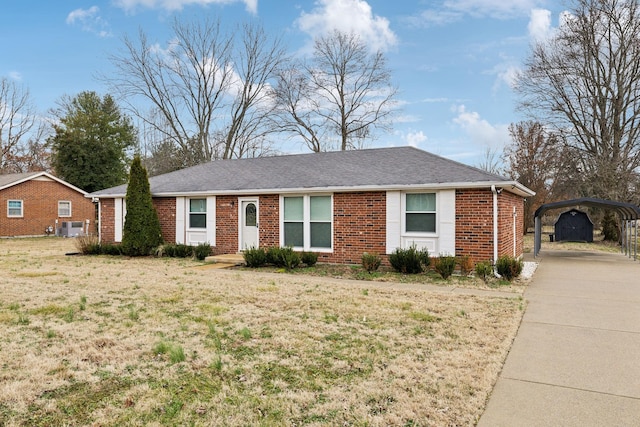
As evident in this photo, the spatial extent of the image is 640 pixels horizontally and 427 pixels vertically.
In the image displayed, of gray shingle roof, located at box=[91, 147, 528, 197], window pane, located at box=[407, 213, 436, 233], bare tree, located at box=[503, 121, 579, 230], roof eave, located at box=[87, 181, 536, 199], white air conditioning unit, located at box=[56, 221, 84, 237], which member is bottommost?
white air conditioning unit, located at box=[56, 221, 84, 237]

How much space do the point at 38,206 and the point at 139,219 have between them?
56.7ft

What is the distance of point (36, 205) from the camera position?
2689cm

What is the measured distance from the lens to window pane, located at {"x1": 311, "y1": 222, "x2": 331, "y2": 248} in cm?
1249

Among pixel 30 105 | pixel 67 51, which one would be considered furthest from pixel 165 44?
pixel 30 105

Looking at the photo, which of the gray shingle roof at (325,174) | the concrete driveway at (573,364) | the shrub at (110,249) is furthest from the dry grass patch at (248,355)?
the shrub at (110,249)

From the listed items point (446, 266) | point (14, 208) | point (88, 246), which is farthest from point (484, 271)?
point (14, 208)

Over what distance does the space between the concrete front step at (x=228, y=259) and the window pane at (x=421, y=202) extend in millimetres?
5329

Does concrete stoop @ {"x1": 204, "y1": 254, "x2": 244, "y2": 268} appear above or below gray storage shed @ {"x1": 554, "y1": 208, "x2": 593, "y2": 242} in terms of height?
below

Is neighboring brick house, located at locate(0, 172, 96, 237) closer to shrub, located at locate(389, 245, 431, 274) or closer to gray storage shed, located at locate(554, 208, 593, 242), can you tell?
shrub, located at locate(389, 245, 431, 274)

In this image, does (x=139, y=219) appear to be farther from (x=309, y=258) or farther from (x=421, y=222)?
(x=421, y=222)

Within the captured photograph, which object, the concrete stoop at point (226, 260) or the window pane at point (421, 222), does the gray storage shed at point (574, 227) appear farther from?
the concrete stoop at point (226, 260)

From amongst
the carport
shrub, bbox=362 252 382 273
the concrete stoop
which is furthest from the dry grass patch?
the carport

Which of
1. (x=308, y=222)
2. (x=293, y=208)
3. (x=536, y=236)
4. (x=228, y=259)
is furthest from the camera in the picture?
(x=536, y=236)

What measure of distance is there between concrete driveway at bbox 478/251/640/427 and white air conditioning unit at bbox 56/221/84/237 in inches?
1056
